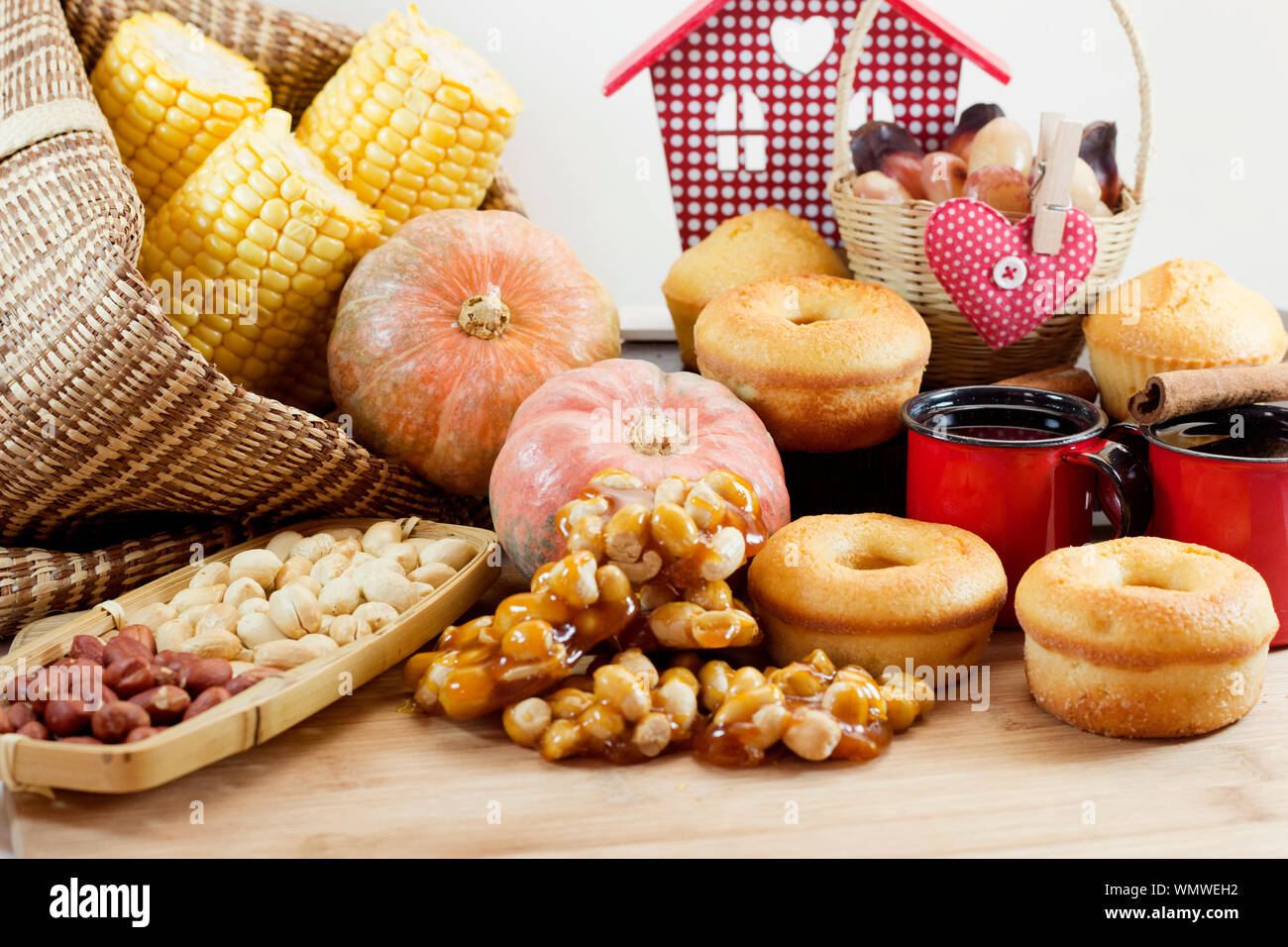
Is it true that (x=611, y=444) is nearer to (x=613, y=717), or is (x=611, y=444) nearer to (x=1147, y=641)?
(x=613, y=717)

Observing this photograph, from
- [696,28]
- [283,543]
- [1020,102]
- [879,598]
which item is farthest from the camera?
[1020,102]

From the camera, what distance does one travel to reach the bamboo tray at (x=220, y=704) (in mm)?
759

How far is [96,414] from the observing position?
1.02 metres

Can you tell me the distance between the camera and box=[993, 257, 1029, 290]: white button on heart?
1.17 m

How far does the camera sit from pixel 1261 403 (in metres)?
1.02

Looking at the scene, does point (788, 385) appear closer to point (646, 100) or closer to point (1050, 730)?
point (1050, 730)

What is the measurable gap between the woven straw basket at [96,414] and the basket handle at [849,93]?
0.58 metres

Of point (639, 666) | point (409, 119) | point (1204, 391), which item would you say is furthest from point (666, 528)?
point (409, 119)

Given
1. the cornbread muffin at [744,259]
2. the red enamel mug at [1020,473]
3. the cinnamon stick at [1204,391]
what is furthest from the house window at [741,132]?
the cinnamon stick at [1204,391]

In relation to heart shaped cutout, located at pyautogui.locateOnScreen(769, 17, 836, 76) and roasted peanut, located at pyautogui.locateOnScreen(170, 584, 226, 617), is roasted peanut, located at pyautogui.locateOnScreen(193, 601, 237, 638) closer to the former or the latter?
roasted peanut, located at pyautogui.locateOnScreen(170, 584, 226, 617)

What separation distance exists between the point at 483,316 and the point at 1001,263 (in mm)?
513

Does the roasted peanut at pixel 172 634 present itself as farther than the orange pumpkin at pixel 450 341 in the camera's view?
No


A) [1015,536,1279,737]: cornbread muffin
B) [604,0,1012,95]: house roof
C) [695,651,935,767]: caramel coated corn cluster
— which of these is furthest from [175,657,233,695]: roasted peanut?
[604,0,1012,95]: house roof

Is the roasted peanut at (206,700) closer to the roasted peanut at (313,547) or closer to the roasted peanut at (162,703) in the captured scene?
the roasted peanut at (162,703)
